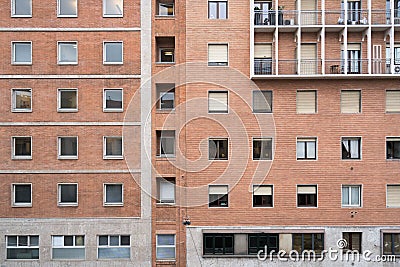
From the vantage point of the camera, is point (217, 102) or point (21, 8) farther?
point (21, 8)

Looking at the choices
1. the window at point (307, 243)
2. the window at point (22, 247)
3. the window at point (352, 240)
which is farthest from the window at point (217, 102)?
the window at point (22, 247)

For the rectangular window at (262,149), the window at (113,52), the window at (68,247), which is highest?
the window at (113,52)

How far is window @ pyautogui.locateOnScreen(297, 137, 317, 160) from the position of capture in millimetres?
18875

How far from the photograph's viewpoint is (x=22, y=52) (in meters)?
19.3

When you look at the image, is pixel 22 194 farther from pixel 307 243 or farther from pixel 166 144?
pixel 307 243

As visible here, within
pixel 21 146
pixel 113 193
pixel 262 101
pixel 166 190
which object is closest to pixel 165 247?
pixel 166 190

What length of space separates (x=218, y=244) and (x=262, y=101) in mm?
7441

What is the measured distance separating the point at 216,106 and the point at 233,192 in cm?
436

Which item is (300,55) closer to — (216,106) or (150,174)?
(216,106)

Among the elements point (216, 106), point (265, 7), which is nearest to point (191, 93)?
point (216, 106)

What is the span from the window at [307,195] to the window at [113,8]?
12.6 meters

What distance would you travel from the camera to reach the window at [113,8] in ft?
63.1

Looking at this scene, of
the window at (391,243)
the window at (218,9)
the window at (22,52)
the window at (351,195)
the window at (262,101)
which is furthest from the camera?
the window at (22,52)

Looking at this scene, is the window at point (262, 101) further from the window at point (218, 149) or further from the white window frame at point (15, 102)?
the white window frame at point (15, 102)
